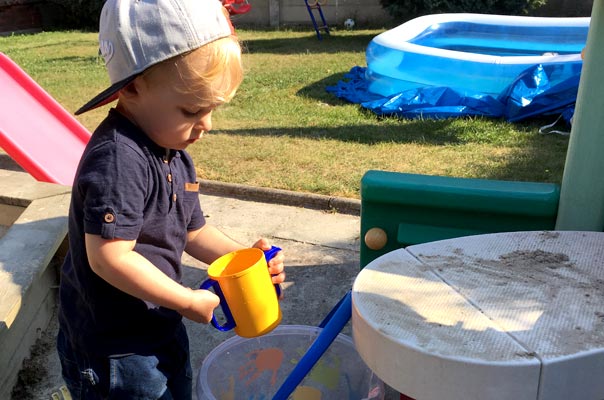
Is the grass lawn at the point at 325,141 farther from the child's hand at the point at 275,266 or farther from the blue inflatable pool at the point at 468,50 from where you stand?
the child's hand at the point at 275,266

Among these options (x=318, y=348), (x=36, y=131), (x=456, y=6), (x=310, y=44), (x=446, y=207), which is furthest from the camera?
(x=456, y=6)

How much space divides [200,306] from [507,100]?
5052mm

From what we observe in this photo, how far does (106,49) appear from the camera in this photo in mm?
1358

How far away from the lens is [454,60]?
21.0ft

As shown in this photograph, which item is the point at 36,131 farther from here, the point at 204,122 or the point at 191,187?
the point at 204,122

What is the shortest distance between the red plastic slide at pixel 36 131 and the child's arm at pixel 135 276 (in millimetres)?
2746

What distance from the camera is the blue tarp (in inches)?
226

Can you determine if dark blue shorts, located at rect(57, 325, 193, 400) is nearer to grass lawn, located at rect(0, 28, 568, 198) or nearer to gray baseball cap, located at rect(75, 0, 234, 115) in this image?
gray baseball cap, located at rect(75, 0, 234, 115)

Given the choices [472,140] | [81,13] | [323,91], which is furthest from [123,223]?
[81,13]

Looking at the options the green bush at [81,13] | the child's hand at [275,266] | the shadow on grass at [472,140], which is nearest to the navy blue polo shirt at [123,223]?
the child's hand at [275,266]

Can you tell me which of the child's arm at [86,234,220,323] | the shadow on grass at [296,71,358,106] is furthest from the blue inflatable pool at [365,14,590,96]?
the child's arm at [86,234,220,323]

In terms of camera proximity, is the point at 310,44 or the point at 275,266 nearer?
the point at 275,266

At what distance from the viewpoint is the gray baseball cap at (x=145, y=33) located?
1318mm

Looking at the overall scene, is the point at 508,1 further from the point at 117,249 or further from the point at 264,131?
the point at 117,249
